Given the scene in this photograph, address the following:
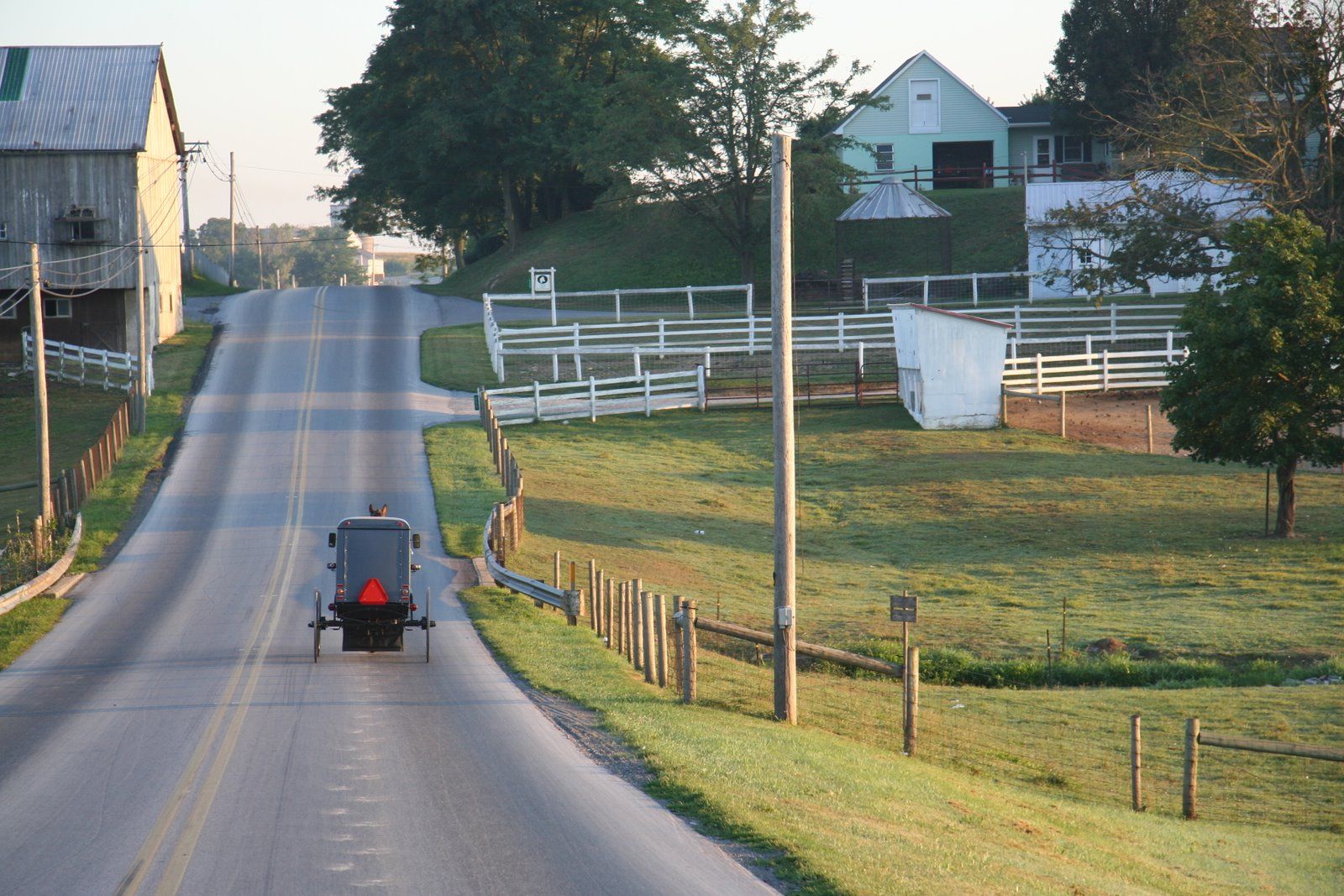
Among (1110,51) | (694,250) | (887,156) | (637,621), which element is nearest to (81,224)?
(694,250)

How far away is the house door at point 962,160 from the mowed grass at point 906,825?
62202 millimetres

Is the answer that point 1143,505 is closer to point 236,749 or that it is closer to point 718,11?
point 236,749

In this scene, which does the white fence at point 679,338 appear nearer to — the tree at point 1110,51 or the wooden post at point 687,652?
the tree at point 1110,51

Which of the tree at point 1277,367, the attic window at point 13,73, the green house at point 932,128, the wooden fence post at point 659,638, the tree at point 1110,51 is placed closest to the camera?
the wooden fence post at point 659,638

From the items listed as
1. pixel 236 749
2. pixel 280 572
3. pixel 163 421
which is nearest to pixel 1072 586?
pixel 280 572

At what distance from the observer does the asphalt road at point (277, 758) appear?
8.58 m

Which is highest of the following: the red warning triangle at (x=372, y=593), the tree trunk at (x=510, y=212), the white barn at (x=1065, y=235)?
the tree trunk at (x=510, y=212)

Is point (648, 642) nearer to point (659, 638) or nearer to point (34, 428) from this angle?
point (659, 638)

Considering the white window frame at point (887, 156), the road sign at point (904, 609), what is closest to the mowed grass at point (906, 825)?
the road sign at point (904, 609)

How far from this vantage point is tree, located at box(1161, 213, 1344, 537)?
1057 inches

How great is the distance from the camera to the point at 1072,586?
2422 centimetres

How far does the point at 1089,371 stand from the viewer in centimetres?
4231

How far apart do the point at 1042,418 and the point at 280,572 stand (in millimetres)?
25379

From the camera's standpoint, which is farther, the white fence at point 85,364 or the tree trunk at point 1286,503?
the white fence at point 85,364
